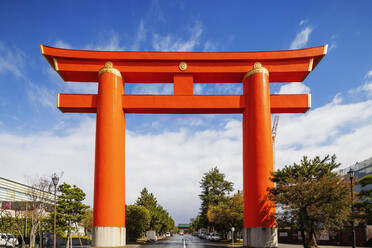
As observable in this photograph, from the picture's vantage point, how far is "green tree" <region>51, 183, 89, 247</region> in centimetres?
3344

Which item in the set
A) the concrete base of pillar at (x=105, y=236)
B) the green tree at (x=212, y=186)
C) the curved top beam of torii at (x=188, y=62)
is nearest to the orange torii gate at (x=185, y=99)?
the curved top beam of torii at (x=188, y=62)

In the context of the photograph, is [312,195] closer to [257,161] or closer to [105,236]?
[257,161]

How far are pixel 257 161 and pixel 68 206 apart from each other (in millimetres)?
18881

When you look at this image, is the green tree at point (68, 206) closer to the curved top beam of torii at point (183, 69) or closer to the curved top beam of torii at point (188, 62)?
the curved top beam of torii at point (183, 69)

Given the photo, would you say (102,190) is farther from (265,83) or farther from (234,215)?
(234,215)

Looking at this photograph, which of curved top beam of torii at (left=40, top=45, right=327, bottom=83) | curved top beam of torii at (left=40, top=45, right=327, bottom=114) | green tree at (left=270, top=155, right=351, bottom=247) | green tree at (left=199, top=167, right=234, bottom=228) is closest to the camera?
green tree at (left=270, top=155, right=351, bottom=247)

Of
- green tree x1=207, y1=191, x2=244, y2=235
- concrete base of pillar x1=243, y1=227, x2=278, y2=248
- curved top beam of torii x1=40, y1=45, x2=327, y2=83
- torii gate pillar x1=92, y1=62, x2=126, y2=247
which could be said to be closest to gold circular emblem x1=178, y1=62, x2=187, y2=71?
curved top beam of torii x1=40, y1=45, x2=327, y2=83

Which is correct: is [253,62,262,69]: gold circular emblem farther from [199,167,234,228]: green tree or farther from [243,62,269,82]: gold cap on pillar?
[199,167,234,228]: green tree

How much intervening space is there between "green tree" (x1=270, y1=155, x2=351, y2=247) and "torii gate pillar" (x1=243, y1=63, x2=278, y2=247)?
3.30 ft

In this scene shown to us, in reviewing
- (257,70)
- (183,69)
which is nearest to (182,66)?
(183,69)

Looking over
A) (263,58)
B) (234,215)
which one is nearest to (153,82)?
(263,58)

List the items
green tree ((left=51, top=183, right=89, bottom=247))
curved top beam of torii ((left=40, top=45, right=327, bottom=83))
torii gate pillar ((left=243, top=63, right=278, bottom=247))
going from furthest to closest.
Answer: green tree ((left=51, top=183, right=89, bottom=247)), curved top beam of torii ((left=40, top=45, right=327, bottom=83)), torii gate pillar ((left=243, top=63, right=278, bottom=247))

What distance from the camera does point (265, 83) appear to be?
2753 centimetres

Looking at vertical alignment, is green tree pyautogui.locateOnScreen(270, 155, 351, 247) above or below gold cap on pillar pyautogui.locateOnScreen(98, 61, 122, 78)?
below
